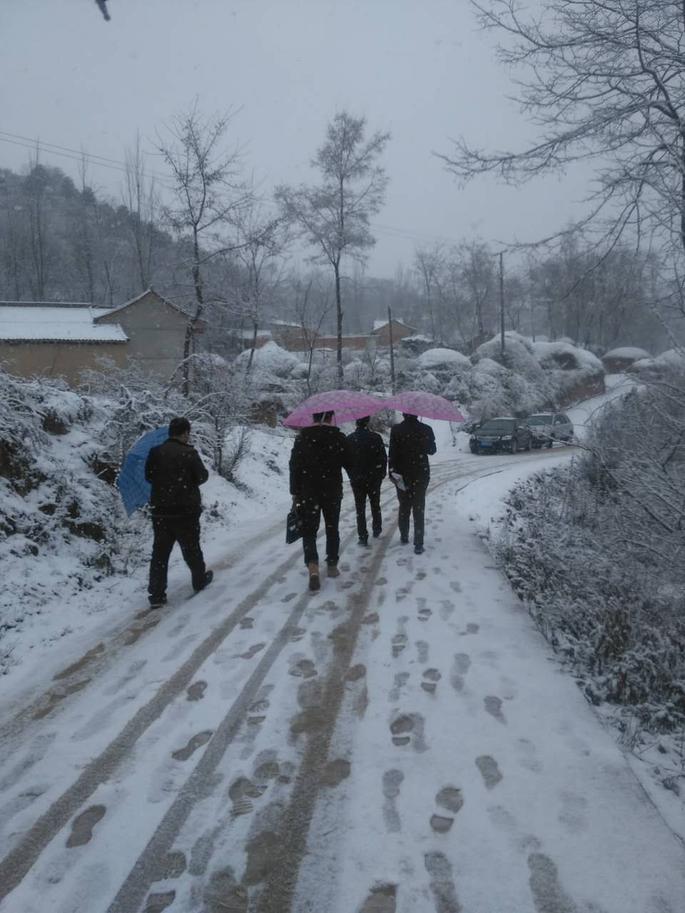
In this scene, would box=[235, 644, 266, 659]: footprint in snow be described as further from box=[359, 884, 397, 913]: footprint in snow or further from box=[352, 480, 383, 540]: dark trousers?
box=[352, 480, 383, 540]: dark trousers

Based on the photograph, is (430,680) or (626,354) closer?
(430,680)

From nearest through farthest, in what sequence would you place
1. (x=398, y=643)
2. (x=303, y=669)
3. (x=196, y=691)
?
(x=196, y=691) < (x=303, y=669) < (x=398, y=643)

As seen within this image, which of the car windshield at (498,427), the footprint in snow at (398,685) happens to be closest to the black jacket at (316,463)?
the footprint in snow at (398,685)

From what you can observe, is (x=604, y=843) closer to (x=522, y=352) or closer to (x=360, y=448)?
(x=360, y=448)

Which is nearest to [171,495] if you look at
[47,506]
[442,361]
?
[47,506]

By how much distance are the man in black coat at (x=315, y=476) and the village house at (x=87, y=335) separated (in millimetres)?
19016

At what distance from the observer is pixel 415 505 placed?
7160 millimetres

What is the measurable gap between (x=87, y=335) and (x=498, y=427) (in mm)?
19025

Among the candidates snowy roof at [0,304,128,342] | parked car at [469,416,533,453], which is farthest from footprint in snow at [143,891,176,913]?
snowy roof at [0,304,128,342]

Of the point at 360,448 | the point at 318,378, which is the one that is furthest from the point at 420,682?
the point at 318,378

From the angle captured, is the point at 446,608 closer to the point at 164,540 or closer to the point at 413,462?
the point at 413,462

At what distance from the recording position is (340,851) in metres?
2.40

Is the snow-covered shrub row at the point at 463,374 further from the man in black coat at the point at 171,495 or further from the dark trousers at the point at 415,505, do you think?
the man in black coat at the point at 171,495

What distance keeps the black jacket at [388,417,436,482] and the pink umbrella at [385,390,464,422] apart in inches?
7.7
